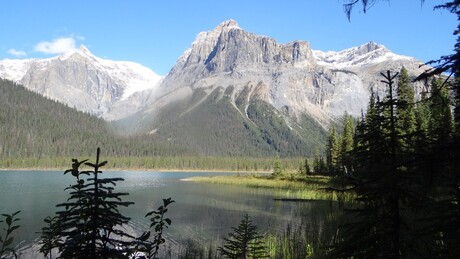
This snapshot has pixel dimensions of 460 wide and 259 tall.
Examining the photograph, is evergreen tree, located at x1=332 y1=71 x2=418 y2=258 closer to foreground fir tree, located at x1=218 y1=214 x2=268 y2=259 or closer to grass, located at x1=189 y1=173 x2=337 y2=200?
foreground fir tree, located at x1=218 y1=214 x2=268 y2=259

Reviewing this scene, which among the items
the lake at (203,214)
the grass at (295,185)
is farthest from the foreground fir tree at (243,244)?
the grass at (295,185)

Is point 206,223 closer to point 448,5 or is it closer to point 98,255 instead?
point 98,255

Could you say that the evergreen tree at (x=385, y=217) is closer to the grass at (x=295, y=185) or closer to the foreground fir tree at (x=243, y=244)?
the foreground fir tree at (x=243, y=244)

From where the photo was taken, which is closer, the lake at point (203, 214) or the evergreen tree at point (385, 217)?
the evergreen tree at point (385, 217)

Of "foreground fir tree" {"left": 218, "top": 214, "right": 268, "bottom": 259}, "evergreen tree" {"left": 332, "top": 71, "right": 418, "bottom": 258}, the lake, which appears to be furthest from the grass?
"evergreen tree" {"left": 332, "top": 71, "right": 418, "bottom": 258}

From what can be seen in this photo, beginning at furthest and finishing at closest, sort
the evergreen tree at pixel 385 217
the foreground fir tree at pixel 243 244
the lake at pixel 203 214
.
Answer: the lake at pixel 203 214, the foreground fir tree at pixel 243 244, the evergreen tree at pixel 385 217

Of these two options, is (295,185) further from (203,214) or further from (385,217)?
(385,217)

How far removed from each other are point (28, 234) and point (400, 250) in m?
29.0

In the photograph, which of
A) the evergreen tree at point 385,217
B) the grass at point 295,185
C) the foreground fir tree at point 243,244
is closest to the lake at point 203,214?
the grass at point 295,185

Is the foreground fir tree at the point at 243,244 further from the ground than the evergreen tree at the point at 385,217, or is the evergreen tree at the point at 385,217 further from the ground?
the evergreen tree at the point at 385,217

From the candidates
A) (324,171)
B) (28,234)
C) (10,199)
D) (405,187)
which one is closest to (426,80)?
(405,187)

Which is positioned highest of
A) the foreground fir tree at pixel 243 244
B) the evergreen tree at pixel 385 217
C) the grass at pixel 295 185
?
the evergreen tree at pixel 385 217

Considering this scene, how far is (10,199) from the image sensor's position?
165ft

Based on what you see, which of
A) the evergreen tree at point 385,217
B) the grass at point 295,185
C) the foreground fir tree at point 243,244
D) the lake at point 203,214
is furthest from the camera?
the grass at point 295,185
